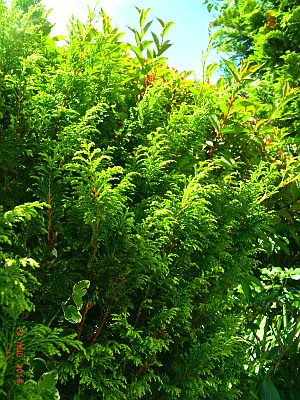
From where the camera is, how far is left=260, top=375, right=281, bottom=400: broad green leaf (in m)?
3.11

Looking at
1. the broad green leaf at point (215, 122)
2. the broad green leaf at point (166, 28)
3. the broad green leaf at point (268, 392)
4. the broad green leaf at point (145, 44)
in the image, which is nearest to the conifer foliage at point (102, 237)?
the broad green leaf at point (215, 122)

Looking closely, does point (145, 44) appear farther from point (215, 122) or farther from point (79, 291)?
point (79, 291)

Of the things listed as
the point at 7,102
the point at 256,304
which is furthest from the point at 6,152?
the point at 256,304

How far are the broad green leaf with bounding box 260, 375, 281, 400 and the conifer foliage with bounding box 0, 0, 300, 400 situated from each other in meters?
0.96

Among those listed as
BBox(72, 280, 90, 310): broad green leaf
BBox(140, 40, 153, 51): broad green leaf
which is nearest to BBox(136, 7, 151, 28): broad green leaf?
BBox(140, 40, 153, 51): broad green leaf

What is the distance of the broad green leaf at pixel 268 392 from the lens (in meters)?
3.11

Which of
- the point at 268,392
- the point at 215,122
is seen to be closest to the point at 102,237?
the point at 215,122

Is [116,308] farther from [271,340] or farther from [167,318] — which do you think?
[271,340]

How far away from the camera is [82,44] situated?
2082mm

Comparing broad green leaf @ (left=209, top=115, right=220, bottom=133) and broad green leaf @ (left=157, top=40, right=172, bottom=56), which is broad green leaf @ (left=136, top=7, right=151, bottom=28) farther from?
broad green leaf @ (left=209, top=115, right=220, bottom=133)

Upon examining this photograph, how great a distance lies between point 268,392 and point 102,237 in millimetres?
2028

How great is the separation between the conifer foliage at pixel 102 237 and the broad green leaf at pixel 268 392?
0.96 metres

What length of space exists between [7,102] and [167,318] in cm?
108

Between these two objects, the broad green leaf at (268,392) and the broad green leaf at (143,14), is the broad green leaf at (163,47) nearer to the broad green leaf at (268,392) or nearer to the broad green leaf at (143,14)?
the broad green leaf at (143,14)
